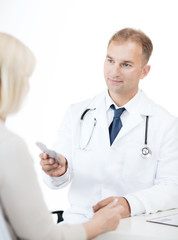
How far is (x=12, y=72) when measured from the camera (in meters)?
1.17

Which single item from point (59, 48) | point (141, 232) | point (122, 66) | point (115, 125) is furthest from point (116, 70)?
point (59, 48)

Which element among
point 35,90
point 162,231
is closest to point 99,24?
point 35,90

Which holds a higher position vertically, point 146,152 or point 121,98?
point 121,98

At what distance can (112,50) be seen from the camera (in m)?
2.11

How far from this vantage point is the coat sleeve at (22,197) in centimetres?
110

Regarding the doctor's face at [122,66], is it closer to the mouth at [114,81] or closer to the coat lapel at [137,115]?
the mouth at [114,81]

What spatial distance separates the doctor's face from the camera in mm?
2100

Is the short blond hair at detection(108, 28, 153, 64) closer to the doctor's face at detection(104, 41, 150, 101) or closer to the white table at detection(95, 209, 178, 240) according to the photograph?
the doctor's face at detection(104, 41, 150, 101)

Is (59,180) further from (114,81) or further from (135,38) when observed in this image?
(135,38)

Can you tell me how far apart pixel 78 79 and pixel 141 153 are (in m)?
2.09

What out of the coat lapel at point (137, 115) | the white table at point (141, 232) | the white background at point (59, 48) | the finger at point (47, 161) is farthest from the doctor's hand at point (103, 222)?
the white background at point (59, 48)

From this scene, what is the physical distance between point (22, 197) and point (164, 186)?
931mm

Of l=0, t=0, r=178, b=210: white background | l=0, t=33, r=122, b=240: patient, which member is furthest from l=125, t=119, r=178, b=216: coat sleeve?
l=0, t=0, r=178, b=210: white background

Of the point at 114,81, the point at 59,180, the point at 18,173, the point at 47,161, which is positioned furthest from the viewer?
the point at 114,81
